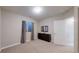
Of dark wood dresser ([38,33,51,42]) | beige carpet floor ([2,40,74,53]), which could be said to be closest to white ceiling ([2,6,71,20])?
dark wood dresser ([38,33,51,42])

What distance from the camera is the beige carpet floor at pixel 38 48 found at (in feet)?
7.15

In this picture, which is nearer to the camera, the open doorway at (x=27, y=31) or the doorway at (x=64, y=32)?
the doorway at (x=64, y=32)

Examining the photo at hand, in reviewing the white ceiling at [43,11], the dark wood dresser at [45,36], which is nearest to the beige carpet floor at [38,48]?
the dark wood dresser at [45,36]

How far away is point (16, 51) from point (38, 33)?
0.82m

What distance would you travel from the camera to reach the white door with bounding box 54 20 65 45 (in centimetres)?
246

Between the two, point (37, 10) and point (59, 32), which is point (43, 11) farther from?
point (59, 32)

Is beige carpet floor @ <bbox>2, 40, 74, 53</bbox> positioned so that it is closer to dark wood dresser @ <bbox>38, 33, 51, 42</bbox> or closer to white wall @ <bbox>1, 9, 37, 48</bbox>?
dark wood dresser @ <bbox>38, 33, 51, 42</bbox>

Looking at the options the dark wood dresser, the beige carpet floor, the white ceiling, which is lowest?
the beige carpet floor

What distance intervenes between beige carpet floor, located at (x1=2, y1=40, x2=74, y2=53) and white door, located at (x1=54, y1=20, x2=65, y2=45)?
17 cm

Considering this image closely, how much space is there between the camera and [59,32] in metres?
2.54

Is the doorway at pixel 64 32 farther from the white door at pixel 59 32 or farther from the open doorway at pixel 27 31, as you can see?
the open doorway at pixel 27 31

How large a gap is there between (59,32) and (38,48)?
743 millimetres

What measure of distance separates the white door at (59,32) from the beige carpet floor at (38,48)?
0.17 metres
